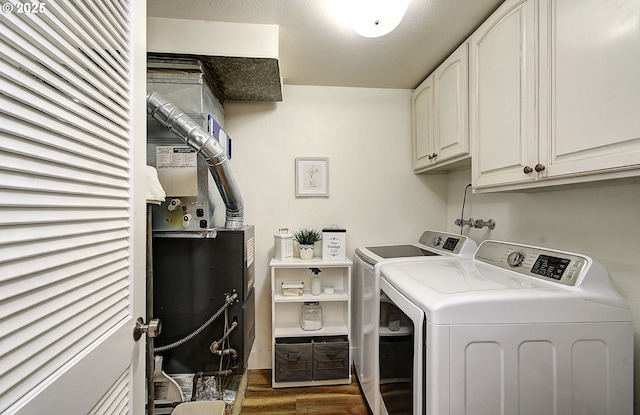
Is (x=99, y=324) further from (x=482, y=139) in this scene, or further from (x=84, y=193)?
(x=482, y=139)

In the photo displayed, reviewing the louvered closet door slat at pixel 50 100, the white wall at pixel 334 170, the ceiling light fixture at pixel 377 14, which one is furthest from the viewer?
the white wall at pixel 334 170

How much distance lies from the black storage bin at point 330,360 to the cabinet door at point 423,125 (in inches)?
60.2

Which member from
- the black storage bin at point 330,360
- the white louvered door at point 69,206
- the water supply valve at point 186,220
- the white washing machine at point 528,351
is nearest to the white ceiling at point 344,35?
the white louvered door at point 69,206

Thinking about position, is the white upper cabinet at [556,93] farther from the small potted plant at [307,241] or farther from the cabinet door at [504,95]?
Answer: the small potted plant at [307,241]

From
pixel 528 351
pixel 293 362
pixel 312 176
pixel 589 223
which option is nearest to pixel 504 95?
pixel 589 223

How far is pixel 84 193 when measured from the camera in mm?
556

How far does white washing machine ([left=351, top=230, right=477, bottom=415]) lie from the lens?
1.57 m

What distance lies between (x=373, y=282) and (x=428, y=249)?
0.66 metres

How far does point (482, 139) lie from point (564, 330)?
929mm

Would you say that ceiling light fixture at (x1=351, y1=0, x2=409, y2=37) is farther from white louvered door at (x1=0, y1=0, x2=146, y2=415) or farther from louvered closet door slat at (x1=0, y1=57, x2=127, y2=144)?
louvered closet door slat at (x1=0, y1=57, x2=127, y2=144)

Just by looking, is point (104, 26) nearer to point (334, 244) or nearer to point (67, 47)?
point (67, 47)

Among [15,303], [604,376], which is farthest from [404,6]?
[604,376]

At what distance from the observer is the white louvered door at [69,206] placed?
414 millimetres

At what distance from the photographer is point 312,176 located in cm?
221
